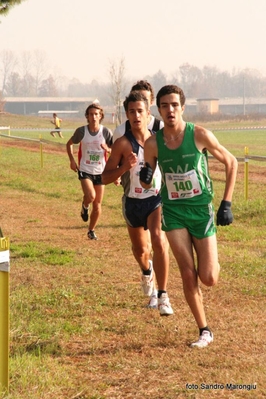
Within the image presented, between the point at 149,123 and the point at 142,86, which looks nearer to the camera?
the point at 149,123

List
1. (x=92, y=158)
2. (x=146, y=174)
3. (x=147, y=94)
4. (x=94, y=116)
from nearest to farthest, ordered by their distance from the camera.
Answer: (x=146, y=174)
(x=147, y=94)
(x=94, y=116)
(x=92, y=158)

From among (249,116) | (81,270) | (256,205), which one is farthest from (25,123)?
(81,270)

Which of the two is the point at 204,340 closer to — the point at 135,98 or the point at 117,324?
the point at 117,324

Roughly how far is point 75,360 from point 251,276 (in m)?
3.58

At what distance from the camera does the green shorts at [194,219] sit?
6.52 meters

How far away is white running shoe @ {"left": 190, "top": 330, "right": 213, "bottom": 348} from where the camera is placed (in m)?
6.43

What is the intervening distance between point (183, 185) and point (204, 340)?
1260 millimetres

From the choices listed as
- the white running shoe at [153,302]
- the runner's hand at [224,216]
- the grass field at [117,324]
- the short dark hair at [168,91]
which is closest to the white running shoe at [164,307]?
the grass field at [117,324]

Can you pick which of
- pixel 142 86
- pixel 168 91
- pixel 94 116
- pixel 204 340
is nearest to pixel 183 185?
pixel 168 91

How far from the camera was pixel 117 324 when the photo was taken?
7320 mm

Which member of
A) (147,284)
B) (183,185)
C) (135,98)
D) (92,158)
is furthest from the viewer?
(92,158)

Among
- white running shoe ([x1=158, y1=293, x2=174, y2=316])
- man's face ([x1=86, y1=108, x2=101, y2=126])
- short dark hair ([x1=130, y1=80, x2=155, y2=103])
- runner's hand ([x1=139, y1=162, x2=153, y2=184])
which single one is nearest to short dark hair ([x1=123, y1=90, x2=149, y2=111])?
short dark hair ([x1=130, y1=80, x2=155, y2=103])

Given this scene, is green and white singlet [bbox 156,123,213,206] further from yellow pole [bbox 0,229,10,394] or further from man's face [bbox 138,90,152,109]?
yellow pole [bbox 0,229,10,394]

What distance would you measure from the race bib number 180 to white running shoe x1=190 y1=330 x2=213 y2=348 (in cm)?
112
